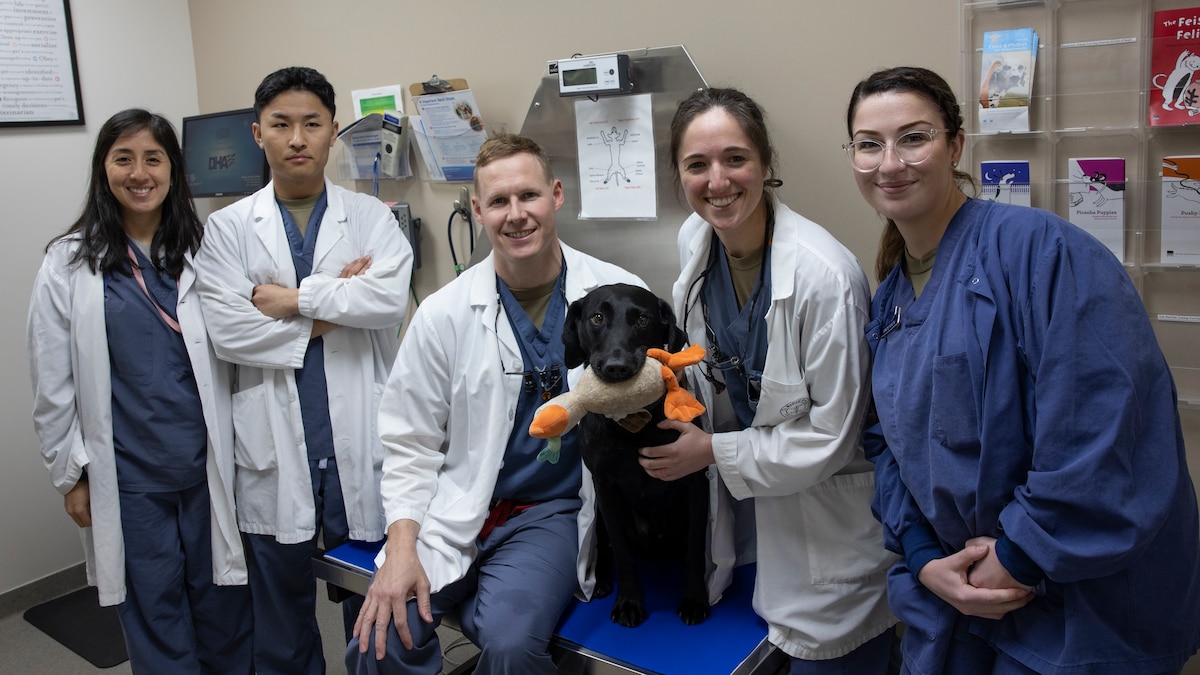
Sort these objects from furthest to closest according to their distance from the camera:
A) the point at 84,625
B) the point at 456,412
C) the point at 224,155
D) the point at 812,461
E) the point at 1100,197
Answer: the point at 224,155 < the point at 84,625 < the point at 456,412 < the point at 1100,197 < the point at 812,461

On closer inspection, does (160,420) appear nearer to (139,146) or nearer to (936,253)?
(139,146)

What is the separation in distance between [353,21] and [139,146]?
1164 mm

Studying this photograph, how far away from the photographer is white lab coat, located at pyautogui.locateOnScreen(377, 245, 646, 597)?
176 cm

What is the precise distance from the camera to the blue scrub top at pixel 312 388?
2.19m

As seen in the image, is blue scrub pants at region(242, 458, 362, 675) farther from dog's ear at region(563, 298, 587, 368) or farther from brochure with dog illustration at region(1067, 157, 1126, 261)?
brochure with dog illustration at region(1067, 157, 1126, 261)

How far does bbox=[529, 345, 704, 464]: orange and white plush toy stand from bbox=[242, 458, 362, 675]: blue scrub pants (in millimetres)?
1059

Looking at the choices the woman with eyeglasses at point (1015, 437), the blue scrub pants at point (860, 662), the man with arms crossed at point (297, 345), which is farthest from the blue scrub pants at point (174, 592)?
the woman with eyeglasses at point (1015, 437)

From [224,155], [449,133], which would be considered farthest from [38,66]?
[449,133]

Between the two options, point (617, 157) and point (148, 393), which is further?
point (617, 157)

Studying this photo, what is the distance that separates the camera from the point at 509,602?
162 centimetres

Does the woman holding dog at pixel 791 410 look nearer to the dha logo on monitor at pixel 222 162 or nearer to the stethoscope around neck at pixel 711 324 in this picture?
the stethoscope around neck at pixel 711 324

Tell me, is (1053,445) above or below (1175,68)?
below

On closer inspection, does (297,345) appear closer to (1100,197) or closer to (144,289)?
(144,289)

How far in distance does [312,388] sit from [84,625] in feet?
5.52
